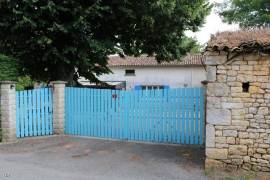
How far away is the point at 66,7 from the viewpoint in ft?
39.7

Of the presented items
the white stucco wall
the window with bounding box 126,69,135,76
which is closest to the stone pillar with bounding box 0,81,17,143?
the white stucco wall

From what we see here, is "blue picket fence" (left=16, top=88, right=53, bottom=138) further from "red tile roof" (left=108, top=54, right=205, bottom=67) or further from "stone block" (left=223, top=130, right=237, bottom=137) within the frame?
"red tile roof" (left=108, top=54, right=205, bottom=67)

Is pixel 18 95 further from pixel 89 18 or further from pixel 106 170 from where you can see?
pixel 106 170

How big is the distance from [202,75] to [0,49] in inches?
755

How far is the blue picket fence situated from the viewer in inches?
436

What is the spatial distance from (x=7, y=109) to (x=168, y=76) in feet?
66.9

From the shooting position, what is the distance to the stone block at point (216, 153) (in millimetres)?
7684

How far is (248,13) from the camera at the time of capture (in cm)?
2866

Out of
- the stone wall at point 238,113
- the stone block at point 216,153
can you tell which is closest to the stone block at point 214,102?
the stone wall at point 238,113

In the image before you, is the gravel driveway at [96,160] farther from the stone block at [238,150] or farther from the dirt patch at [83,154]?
the stone block at [238,150]

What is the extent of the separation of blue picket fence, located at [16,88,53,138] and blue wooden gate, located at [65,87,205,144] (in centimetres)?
66

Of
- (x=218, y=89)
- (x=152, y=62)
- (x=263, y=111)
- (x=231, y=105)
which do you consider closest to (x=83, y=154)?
(x=218, y=89)

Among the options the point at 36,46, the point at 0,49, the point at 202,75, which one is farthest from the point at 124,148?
the point at 202,75

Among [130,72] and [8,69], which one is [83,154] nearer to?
[8,69]
